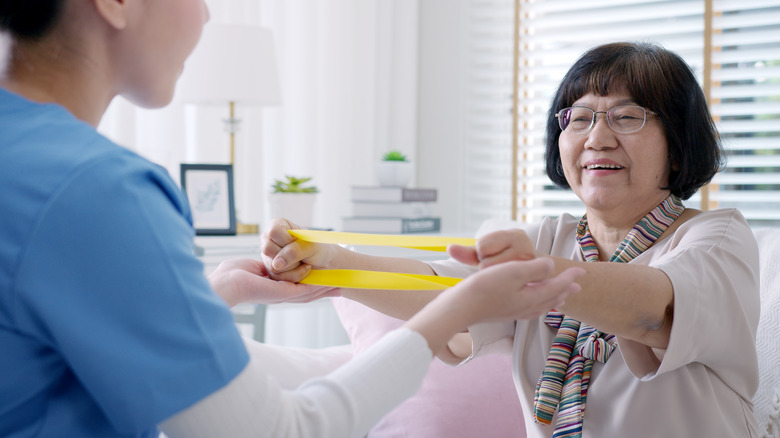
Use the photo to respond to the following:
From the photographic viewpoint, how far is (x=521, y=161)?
3602 millimetres

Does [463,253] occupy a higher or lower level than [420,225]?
higher

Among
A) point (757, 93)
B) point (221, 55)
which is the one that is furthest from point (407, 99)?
point (757, 93)

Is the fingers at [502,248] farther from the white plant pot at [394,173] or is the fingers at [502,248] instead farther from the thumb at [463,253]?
the white plant pot at [394,173]

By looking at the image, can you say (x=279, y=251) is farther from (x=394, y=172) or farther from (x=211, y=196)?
(x=394, y=172)

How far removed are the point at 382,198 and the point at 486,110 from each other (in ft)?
3.30

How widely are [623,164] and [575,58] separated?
208 centimetres

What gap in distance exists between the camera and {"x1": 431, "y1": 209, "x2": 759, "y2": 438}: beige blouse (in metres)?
1.19

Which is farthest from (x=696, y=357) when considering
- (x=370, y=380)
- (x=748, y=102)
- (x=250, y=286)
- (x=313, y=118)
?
(x=313, y=118)

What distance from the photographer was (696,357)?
122 cm

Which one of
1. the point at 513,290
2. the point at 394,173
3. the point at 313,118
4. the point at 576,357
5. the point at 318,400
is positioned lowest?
the point at 576,357

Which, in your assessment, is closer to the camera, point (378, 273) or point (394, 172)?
point (378, 273)

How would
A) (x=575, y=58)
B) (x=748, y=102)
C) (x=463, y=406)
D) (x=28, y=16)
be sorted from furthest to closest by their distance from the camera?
(x=575, y=58) < (x=748, y=102) < (x=463, y=406) < (x=28, y=16)

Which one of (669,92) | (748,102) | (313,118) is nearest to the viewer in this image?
(669,92)

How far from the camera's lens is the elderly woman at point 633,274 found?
1.17 meters
